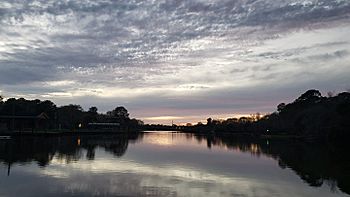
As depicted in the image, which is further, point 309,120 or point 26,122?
point 26,122

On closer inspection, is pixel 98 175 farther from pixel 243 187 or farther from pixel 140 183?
pixel 243 187

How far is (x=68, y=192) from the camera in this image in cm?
1673

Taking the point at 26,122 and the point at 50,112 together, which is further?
the point at 50,112

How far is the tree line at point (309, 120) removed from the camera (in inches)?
2157

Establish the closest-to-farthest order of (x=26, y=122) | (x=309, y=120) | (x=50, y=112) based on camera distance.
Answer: (x=309, y=120), (x=26, y=122), (x=50, y=112)

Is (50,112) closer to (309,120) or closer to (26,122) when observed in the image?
(26,122)

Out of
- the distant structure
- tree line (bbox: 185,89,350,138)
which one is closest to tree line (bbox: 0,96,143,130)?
the distant structure

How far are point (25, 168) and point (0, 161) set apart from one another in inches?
173

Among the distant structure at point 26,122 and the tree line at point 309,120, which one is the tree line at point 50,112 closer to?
the distant structure at point 26,122

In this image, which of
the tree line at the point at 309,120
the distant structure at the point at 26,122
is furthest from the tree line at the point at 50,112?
the tree line at the point at 309,120

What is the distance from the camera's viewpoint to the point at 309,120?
74.6 metres

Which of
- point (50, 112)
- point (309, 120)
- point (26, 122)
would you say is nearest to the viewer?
point (309, 120)

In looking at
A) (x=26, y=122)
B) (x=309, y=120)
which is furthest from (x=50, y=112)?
(x=309, y=120)

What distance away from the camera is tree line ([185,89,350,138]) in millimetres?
54781
